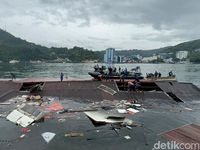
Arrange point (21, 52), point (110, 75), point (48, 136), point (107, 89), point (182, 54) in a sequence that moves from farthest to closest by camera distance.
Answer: point (182, 54) → point (21, 52) → point (110, 75) → point (107, 89) → point (48, 136)

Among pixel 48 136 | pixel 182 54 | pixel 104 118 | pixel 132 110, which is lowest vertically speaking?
pixel 48 136

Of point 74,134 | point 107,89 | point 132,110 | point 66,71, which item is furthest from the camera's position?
point 66,71

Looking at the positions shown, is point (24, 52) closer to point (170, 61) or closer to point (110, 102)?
point (170, 61)

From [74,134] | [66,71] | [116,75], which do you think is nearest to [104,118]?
[74,134]

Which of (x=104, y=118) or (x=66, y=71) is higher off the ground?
(x=104, y=118)

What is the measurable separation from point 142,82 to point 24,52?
155 m

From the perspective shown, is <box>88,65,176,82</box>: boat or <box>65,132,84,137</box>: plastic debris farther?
<box>88,65,176,82</box>: boat

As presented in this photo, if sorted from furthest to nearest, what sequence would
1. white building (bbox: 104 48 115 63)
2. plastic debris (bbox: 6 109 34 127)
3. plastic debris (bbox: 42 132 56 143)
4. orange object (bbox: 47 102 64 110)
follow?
white building (bbox: 104 48 115 63)
orange object (bbox: 47 102 64 110)
plastic debris (bbox: 6 109 34 127)
plastic debris (bbox: 42 132 56 143)

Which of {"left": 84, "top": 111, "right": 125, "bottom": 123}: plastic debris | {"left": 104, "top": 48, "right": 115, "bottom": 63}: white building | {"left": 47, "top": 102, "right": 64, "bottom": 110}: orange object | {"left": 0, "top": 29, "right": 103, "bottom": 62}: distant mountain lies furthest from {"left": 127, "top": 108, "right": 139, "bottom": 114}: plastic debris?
{"left": 0, "top": 29, "right": 103, "bottom": 62}: distant mountain

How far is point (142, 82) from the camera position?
29.2 meters

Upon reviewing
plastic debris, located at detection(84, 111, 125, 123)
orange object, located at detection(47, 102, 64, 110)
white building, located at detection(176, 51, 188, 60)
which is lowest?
orange object, located at detection(47, 102, 64, 110)

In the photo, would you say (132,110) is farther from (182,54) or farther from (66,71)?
(182,54)

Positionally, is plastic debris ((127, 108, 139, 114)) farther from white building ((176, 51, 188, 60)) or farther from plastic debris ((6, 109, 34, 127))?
white building ((176, 51, 188, 60))

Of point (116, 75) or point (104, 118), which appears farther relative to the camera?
point (116, 75)
